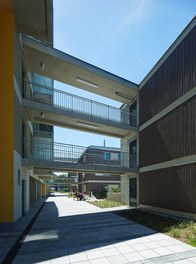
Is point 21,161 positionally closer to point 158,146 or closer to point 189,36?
point 158,146

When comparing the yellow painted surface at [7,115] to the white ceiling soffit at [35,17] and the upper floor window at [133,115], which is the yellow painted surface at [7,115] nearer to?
the white ceiling soffit at [35,17]

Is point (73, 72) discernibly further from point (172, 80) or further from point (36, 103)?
point (172, 80)

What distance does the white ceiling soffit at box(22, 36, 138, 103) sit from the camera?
557 inches

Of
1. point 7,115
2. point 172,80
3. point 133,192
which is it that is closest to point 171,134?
point 172,80

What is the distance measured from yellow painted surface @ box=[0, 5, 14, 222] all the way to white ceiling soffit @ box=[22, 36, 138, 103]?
3048mm

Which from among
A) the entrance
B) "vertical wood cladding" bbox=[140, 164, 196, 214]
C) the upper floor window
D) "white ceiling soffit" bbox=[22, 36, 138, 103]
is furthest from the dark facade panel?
"white ceiling soffit" bbox=[22, 36, 138, 103]

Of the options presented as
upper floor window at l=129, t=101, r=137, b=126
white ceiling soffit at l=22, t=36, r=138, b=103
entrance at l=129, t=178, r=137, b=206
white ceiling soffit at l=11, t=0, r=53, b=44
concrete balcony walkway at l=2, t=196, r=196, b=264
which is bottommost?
entrance at l=129, t=178, r=137, b=206

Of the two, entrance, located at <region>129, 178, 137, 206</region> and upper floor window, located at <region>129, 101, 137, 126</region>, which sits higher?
upper floor window, located at <region>129, 101, 137, 126</region>

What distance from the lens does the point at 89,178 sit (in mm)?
41125

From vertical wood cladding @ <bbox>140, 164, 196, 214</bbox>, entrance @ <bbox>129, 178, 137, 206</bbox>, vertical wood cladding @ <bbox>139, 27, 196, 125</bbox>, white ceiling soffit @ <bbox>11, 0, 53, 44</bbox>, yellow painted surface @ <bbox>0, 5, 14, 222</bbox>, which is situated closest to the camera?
yellow painted surface @ <bbox>0, 5, 14, 222</bbox>

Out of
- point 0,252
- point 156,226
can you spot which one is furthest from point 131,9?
point 0,252

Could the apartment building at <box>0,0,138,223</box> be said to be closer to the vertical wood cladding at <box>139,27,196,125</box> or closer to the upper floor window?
the upper floor window

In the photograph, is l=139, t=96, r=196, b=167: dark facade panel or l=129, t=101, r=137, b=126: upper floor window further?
l=129, t=101, r=137, b=126: upper floor window

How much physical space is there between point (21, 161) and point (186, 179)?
8694 millimetres
